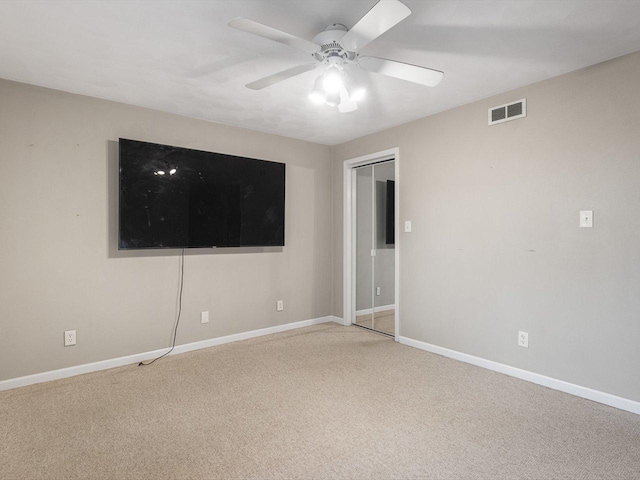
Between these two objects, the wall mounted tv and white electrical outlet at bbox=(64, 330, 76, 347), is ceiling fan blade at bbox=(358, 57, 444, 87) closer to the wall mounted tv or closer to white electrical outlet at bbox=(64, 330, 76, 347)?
the wall mounted tv

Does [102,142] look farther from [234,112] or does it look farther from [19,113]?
[234,112]

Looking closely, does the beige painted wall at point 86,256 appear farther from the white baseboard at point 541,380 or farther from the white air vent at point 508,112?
the white air vent at point 508,112

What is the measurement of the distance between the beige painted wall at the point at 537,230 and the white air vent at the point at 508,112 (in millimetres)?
50

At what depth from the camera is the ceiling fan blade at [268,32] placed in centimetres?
159

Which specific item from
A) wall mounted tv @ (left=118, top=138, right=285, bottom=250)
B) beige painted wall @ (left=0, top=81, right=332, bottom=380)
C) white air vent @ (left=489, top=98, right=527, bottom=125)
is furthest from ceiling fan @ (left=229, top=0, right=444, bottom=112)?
beige painted wall @ (left=0, top=81, right=332, bottom=380)

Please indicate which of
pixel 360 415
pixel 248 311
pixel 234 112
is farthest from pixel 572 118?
pixel 248 311

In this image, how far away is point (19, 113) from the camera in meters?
2.76

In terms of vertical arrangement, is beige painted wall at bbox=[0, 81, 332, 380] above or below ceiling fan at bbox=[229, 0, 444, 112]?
below

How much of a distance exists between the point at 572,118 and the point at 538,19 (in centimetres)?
99

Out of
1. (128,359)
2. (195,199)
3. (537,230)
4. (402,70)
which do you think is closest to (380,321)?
(537,230)

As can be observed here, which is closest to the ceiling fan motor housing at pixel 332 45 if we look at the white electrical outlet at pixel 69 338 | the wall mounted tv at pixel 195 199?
the wall mounted tv at pixel 195 199

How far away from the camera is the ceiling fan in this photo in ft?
5.35

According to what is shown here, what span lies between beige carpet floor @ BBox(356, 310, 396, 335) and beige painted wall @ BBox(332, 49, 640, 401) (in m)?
0.53

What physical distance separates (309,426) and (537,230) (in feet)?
7.41
